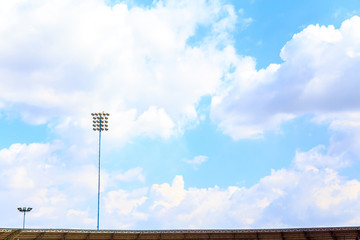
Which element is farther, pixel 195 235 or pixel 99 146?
pixel 99 146

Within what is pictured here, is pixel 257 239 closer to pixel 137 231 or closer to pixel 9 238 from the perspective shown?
pixel 137 231

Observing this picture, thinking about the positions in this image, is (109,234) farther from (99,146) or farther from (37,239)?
(99,146)

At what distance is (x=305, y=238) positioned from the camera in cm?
6931

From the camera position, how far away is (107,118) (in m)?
91.6

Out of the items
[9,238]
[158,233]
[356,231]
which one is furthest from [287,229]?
[9,238]

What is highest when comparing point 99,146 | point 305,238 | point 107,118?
point 107,118

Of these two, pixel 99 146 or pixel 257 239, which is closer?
pixel 257 239

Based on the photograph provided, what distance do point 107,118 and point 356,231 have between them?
49317 mm

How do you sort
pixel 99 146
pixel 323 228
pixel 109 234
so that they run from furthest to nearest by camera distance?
pixel 99 146 < pixel 109 234 < pixel 323 228

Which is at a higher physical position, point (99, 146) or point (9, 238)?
point (99, 146)

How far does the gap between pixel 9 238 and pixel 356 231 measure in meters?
49.6

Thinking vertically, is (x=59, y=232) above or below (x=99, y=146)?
below

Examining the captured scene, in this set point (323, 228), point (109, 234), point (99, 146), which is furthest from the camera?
point (99, 146)

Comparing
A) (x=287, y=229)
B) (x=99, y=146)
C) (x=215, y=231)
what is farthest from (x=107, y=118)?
(x=287, y=229)
